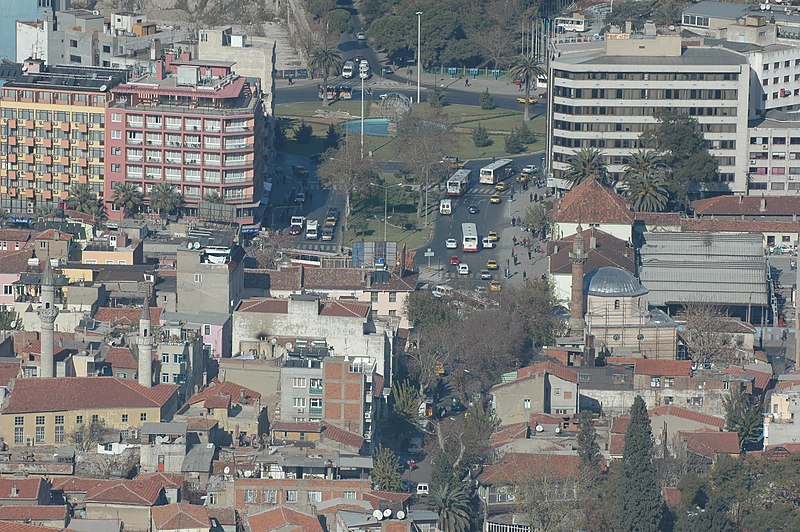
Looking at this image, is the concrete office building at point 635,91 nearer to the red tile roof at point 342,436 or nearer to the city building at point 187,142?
the city building at point 187,142

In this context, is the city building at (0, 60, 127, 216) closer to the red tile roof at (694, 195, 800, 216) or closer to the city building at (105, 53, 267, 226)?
the city building at (105, 53, 267, 226)

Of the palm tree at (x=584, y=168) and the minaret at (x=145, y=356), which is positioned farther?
the palm tree at (x=584, y=168)

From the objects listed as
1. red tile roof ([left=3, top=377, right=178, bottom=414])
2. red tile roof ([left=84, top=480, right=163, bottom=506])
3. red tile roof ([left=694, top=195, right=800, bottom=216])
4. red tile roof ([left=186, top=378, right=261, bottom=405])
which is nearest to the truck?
red tile roof ([left=694, top=195, right=800, bottom=216])

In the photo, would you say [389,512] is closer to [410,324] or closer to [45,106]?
[410,324]

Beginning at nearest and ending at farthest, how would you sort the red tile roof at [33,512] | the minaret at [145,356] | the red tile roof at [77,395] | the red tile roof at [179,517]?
the red tile roof at [33,512], the red tile roof at [179,517], the red tile roof at [77,395], the minaret at [145,356]

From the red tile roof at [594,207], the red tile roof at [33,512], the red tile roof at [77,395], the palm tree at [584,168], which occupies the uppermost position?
the palm tree at [584,168]

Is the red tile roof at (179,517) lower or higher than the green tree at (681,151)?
lower

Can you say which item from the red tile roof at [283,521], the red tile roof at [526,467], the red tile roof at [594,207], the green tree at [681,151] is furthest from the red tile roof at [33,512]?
the green tree at [681,151]
